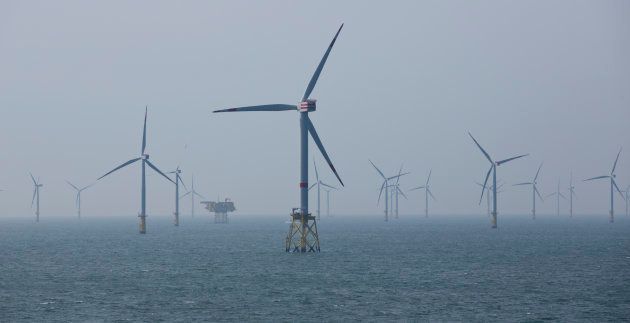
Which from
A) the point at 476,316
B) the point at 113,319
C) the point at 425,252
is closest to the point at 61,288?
the point at 113,319

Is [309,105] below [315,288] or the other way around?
the other way around

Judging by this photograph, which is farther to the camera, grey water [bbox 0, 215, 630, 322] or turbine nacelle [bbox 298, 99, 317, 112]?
turbine nacelle [bbox 298, 99, 317, 112]

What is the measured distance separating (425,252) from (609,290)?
228 feet

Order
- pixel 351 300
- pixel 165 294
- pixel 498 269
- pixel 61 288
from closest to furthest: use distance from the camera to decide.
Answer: pixel 351 300, pixel 165 294, pixel 61 288, pixel 498 269

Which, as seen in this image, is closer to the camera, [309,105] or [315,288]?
[315,288]

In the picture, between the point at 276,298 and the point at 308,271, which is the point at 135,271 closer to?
the point at 308,271

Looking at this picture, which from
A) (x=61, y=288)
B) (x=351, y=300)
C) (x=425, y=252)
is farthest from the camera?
(x=425, y=252)

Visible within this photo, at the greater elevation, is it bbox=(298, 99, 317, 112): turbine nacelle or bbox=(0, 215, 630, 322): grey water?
bbox=(298, 99, 317, 112): turbine nacelle

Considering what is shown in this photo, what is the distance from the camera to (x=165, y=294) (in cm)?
7931

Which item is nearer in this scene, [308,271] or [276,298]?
[276,298]

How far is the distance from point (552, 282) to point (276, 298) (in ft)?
109

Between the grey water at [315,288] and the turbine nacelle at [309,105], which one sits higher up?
the turbine nacelle at [309,105]

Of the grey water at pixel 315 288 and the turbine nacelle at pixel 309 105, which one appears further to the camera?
the turbine nacelle at pixel 309 105

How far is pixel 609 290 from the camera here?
3228 inches
